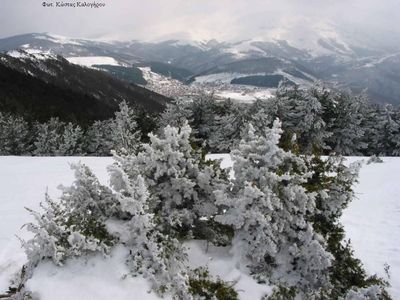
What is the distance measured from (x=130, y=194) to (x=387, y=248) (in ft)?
26.7

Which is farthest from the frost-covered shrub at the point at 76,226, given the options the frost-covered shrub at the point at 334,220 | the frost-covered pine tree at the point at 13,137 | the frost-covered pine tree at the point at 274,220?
the frost-covered pine tree at the point at 13,137

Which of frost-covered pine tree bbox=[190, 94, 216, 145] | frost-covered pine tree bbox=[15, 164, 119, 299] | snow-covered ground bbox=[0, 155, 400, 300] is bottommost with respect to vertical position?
frost-covered pine tree bbox=[190, 94, 216, 145]

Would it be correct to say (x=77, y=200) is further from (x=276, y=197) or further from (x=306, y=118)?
(x=306, y=118)

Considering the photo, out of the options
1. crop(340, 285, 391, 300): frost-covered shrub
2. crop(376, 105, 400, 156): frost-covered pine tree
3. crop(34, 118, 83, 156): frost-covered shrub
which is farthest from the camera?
crop(34, 118, 83, 156): frost-covered shrub

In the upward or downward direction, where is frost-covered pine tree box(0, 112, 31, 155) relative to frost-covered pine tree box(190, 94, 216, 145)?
downward

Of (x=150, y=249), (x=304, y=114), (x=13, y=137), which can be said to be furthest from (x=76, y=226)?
(x=13, y=137)

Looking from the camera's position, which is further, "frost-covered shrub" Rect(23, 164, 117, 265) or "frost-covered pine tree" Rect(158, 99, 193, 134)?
"frost-covered pine tree" Rect(158, 99, 193, 134)

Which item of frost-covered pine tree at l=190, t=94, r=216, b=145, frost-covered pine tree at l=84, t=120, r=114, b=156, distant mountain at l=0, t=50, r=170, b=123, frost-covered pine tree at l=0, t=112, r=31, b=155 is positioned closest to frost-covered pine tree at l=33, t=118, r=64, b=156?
frost-covered pine tree at l=0, t=112, r=31, b=155

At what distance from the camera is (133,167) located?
9.26 m

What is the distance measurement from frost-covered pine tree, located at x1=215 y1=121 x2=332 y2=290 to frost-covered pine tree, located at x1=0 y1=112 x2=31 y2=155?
48824 millimetres

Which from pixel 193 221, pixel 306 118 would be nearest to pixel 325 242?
pixel 193 221

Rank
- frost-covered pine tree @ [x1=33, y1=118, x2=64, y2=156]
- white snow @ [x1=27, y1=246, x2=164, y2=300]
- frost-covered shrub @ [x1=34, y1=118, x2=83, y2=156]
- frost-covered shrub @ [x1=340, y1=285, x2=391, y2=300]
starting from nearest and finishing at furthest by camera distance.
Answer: white snow @ [x1=27, y1=246, x2=164, y2=300] → frost-covered shrub @ [x1=340, y1=285, x2=391, y2=300] → frost-covered shrub @ [x1=34, y1=118, x2=83, y2=156] → frost-covered pine tree @ [x1=33, y1=118, x2=64, y2=156]

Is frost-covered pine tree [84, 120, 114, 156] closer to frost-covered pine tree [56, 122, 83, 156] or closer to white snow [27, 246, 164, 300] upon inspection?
frost-covered pine tree [56, 122, 83, 156]

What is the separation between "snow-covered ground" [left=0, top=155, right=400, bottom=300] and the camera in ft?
23.7
